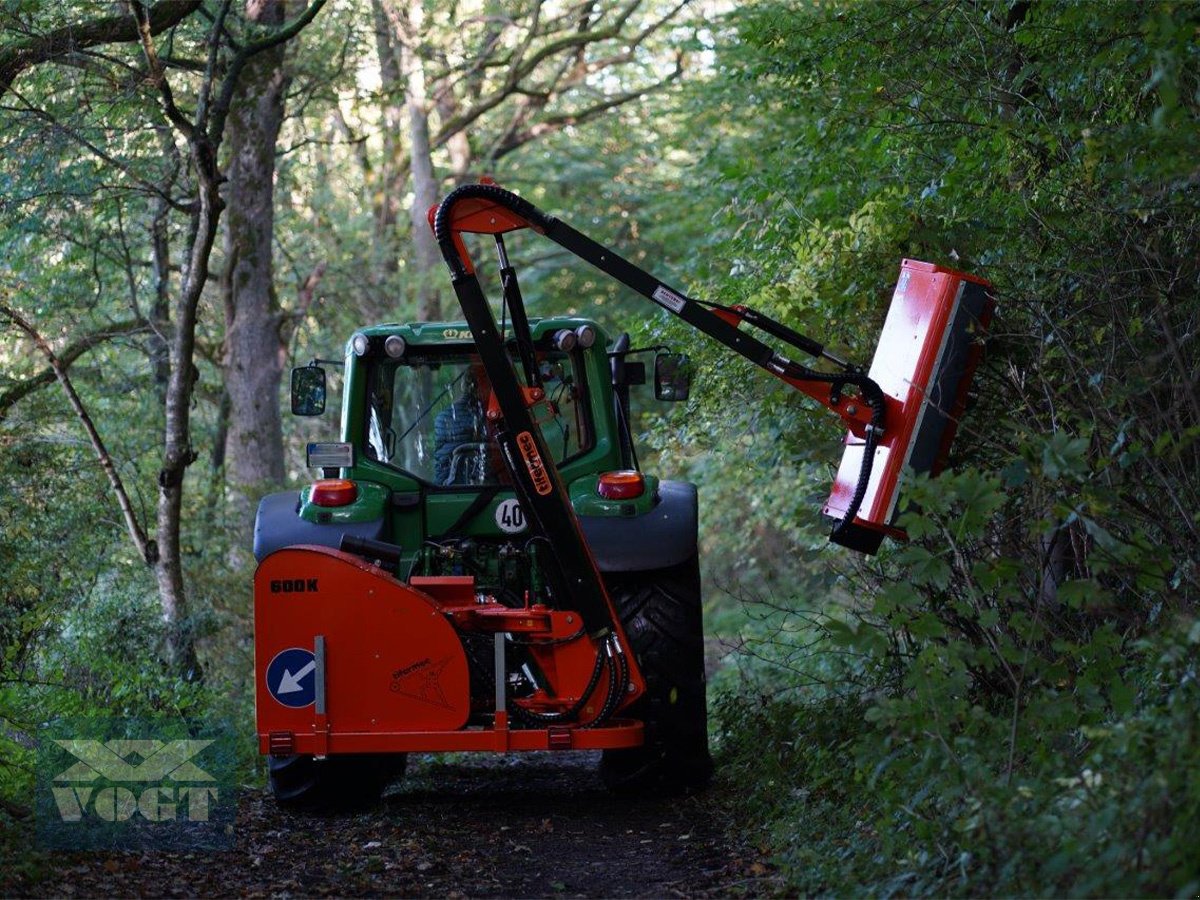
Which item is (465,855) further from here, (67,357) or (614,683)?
(67,357)

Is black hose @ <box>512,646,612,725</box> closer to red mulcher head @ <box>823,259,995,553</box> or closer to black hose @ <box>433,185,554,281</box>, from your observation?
red mulcher head @ <box>823,259,995,553</box>

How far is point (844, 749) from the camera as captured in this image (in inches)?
277

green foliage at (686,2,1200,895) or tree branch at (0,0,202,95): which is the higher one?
tree branch at (0,0,202,95)

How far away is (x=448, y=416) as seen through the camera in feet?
27.7

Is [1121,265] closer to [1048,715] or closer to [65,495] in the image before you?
[1048,715]

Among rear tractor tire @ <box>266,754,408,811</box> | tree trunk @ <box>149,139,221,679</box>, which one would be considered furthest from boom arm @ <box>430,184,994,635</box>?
tree trunk @ <box>149,139,221,679</box>

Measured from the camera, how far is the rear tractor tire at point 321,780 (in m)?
7.52

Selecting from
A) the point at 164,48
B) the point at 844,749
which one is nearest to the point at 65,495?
the point at 164,48

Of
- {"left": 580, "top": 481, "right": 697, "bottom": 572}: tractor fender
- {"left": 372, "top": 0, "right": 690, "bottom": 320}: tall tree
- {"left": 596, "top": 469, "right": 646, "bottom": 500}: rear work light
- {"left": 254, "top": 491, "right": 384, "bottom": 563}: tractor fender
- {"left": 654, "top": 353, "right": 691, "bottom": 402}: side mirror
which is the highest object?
{"left": 372, "top": 0, "right": 690, "bottom": 320}: tall tree

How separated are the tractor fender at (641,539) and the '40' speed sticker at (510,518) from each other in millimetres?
470

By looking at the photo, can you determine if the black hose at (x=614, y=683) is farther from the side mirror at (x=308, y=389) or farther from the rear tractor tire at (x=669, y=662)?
Result: the side mirror at (x=308, y=389)

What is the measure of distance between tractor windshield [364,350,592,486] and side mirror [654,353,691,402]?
446 mm

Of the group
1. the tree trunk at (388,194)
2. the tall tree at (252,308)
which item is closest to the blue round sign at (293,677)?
the tall tree at (252,308)

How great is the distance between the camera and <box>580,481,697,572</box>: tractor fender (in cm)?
751
